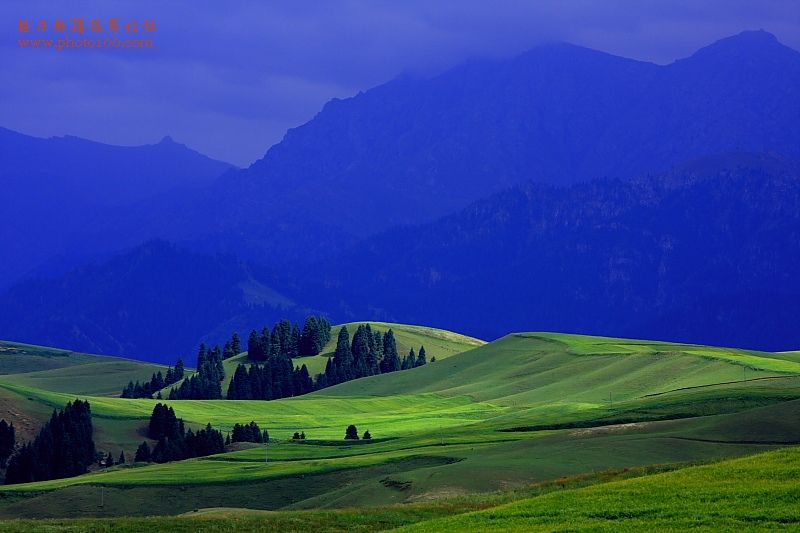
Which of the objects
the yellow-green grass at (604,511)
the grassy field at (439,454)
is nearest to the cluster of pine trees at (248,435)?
the grassy field at (439,454)

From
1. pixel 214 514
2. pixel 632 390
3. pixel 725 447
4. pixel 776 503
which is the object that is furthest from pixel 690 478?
pixel 632 390

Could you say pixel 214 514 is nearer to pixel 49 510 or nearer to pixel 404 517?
pixel 404 517

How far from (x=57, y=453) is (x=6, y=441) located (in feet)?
43.3

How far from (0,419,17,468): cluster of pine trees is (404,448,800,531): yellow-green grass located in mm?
108905

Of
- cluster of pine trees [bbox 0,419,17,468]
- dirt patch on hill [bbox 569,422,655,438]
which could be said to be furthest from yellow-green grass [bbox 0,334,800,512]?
cluster of pine trees [bbox 0,419,17,468]

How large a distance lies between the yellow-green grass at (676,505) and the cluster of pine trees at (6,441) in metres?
109

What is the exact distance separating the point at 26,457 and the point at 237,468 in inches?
1381

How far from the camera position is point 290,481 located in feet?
348

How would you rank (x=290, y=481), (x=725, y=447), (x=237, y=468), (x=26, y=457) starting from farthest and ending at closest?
(x=26, y=457) → (x=237, y=468) → (x=290, y=481) → (x=725, y=447)

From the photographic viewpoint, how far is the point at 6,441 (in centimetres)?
15488

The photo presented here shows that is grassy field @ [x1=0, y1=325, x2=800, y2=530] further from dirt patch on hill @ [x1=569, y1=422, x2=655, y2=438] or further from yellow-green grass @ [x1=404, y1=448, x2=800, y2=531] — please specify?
yellow-green grass @ [x1=404, y1=448, x2=800, y2=531]

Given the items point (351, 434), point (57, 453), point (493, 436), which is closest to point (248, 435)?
point (351, 434)

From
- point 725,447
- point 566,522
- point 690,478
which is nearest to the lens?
point 566,522

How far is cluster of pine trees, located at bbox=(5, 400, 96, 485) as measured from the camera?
13988 cm
